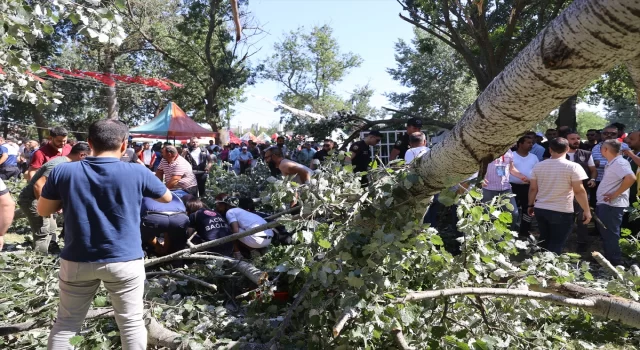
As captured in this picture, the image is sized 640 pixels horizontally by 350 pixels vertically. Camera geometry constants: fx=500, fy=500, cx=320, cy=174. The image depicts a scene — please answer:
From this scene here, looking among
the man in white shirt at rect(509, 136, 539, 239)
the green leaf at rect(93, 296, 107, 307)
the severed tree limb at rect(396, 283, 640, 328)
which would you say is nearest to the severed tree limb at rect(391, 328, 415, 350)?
the severed tree limb at rect(396, 283, 640, 328)

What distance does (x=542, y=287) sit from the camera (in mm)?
3119

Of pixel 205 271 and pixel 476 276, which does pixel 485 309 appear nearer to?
pixel 476 276

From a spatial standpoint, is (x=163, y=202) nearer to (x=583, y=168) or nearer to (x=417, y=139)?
(x=417, y=139)

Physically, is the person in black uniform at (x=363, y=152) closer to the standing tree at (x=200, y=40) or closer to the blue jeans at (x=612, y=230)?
the blue jeans at (x=612, y=230)

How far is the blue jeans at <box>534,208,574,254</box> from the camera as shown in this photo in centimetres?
517

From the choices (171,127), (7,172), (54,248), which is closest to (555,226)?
(54,248)

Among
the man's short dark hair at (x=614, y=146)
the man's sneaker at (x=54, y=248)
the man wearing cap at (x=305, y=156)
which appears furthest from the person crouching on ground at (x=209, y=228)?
the man wearing cap at (x=305, y=156)

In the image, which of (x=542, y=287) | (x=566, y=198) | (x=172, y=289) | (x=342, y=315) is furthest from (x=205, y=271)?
(x=566, y=198)

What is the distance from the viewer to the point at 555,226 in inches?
205

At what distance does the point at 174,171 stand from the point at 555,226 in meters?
4.87

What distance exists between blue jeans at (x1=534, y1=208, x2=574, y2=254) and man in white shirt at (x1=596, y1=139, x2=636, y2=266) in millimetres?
695

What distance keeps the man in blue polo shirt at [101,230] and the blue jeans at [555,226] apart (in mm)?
4095

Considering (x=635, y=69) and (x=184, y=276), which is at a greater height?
(x=635, y=69)

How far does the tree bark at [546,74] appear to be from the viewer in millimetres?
1411
